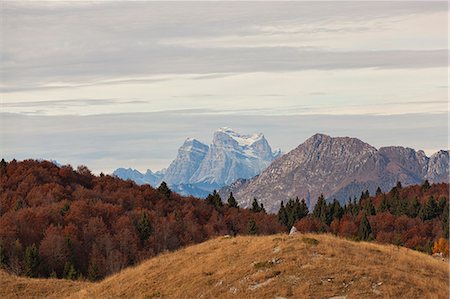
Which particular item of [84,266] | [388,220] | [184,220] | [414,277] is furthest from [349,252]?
[388,220]

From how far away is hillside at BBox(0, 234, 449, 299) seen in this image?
1407 inches

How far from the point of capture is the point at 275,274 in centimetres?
3822

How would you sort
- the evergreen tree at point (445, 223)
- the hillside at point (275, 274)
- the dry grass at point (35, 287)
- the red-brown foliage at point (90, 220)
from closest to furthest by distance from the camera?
1. the hillside at point (275, 274)
2. the dry grass at point (35, 287)
3. the red-brown foliage at point (90, 220)
4. the evergreen tree at point (445, 223)

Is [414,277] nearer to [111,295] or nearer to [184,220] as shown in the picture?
[111,295]

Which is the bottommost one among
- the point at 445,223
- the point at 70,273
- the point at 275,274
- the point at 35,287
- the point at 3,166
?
the point at 445,223

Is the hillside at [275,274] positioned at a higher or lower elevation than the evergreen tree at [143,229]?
higher

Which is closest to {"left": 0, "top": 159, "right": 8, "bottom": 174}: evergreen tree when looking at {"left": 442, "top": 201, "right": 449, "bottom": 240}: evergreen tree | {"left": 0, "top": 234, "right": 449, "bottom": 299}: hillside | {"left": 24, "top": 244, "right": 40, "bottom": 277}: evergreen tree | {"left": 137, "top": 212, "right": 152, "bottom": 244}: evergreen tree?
{"left": 137, "top": 212, "right": 152, "bottom": 244}: evergreen tree

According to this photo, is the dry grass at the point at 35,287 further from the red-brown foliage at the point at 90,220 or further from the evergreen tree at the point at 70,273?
the red-brown foliage at the point at 90,220

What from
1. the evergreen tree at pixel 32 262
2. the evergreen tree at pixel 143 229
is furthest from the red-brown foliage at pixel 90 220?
the evergreen tree at pixel 32 262

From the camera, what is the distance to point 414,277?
3753 centimetres

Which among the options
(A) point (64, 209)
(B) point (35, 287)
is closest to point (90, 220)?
(A) point (64, 209)

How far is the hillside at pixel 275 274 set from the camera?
35.8 meters

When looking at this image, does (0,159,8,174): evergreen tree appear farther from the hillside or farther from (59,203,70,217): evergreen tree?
the hillside

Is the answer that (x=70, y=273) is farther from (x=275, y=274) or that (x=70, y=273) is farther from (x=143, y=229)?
(x=143, y=229)
